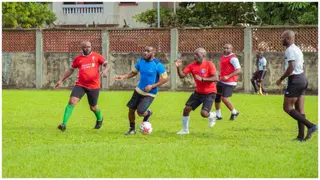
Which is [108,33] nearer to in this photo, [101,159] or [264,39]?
[264,39]

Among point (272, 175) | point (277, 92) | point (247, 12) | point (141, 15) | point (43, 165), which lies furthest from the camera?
point (141, 15)

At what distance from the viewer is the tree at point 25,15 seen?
3853 cm

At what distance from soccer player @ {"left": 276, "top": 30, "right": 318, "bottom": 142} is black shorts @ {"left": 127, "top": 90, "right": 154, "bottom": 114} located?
102 inches

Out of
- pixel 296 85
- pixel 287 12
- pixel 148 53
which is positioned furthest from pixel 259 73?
pixel 296 85

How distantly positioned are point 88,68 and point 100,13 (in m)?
29.4

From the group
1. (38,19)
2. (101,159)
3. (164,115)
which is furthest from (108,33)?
(101,159)

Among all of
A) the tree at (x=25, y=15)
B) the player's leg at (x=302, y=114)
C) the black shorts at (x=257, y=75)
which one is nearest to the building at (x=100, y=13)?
the tree at (x=25, y=15)

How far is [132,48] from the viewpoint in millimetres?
32219

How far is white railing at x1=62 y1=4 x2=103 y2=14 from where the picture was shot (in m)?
44.0

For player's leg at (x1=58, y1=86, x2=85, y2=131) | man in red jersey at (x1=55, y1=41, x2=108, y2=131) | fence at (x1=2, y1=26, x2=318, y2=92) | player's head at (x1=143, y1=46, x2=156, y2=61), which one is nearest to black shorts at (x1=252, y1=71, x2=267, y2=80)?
fence at (x1=2, y1=26, x2=318, y2=92)

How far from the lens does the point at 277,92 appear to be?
30.5m

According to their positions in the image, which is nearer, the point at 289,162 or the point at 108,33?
the point at 289,162

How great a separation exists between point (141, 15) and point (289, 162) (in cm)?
3008

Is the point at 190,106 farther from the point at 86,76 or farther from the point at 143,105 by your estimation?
the point at 86,76
